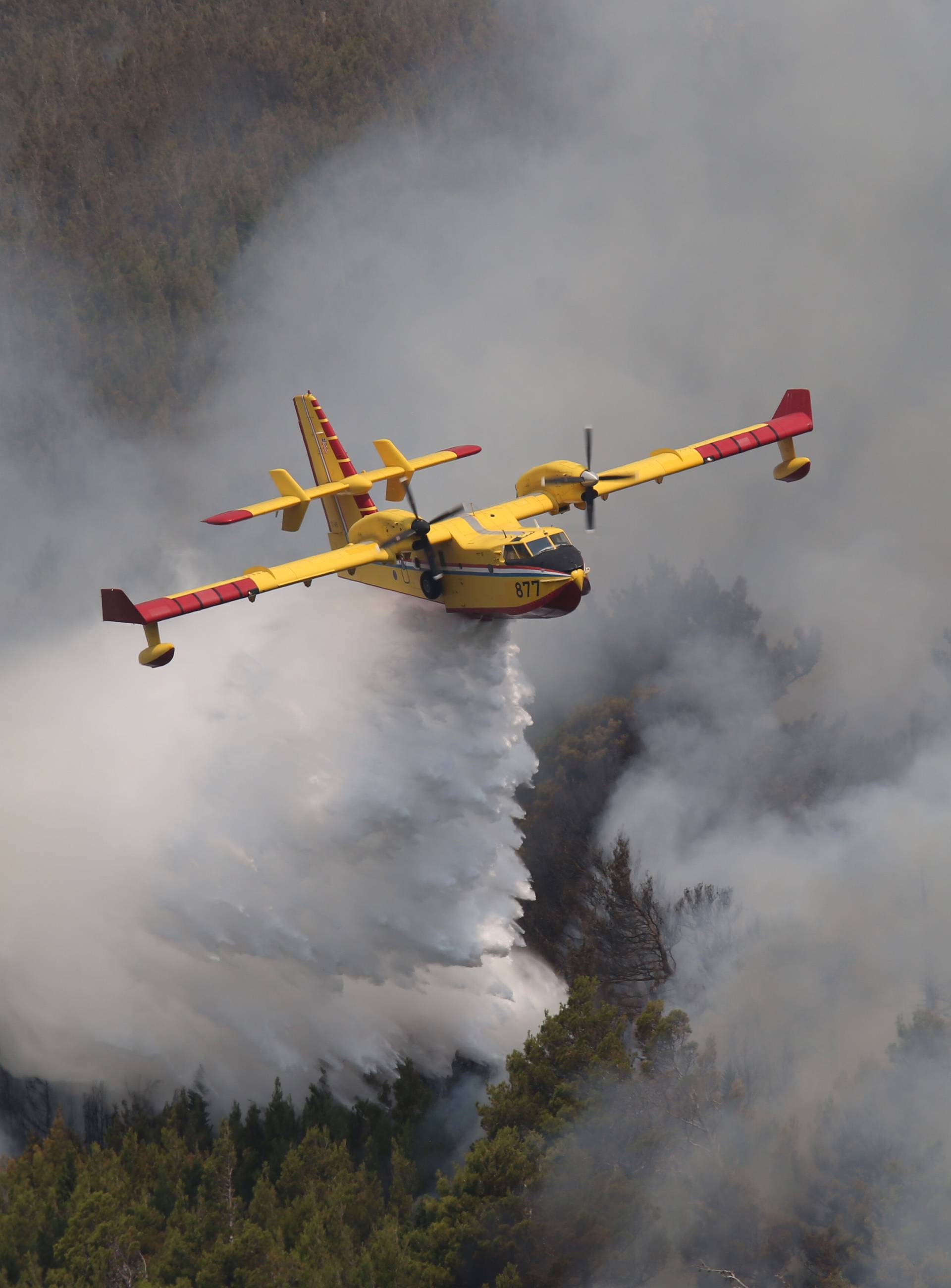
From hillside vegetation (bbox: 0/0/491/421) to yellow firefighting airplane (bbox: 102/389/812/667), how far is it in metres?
51.2

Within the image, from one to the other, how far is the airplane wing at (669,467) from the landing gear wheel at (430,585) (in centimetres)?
290

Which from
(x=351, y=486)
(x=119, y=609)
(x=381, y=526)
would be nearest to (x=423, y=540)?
(x=381, y=526)

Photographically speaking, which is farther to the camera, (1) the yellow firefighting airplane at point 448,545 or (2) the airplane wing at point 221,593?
(1) the yellow firefighting airplane at point 448,545

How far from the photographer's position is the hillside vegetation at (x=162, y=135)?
84.1 m

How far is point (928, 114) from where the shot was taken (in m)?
80.1

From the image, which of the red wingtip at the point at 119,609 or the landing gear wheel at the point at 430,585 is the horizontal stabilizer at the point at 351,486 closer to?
the landing gear wheel at the point at 430,585

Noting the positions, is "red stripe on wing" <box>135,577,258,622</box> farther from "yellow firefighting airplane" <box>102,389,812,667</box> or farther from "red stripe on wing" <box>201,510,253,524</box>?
"red stripe on wing" <box>201,510,253,524</box>

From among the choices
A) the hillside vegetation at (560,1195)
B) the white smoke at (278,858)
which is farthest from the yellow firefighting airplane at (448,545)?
the hillside vegetation at (560,1195)

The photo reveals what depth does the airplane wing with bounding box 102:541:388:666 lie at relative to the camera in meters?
27.6

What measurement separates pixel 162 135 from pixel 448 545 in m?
68.9

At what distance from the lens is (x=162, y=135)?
88.8m

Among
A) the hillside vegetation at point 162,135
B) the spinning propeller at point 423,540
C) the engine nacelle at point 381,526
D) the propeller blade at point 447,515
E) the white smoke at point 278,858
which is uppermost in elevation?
the hillside vegetation at point 162,135

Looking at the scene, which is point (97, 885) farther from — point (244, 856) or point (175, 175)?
point (175, 175)

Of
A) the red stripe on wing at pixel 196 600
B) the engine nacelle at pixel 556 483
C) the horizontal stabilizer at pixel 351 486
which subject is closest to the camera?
the red stripe on wing at pixel 196 600
